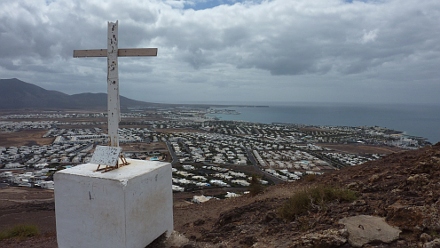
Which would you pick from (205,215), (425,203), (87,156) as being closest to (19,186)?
(87,156)

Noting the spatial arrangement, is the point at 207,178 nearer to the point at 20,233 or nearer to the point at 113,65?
the point at 20,233

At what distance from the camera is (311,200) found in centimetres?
503

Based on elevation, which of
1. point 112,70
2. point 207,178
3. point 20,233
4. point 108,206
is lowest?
point 207,178

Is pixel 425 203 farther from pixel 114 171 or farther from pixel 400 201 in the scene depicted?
pixel 114 171

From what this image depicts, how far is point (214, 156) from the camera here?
34.0 m

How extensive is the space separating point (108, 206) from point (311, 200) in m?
3.47

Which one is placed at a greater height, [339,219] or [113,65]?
[113,65]

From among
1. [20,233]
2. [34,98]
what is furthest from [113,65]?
[34,98]

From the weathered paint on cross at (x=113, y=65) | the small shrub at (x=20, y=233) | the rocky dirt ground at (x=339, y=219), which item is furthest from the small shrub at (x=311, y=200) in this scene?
the small shrub at (x=20, y=233)

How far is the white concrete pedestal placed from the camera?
3.34 meters

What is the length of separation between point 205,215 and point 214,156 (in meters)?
25.9

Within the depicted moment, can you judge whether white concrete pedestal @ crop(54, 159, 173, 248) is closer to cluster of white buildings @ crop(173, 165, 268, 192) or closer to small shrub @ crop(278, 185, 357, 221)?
small shrub @ crop(278, 185, 357, 221)

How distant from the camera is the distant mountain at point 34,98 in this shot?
141012 mm

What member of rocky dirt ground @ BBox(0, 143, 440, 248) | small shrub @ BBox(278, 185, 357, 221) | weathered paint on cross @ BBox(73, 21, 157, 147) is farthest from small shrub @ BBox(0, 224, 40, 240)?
small shrub @ BBox(278, 185, 357, 221)
